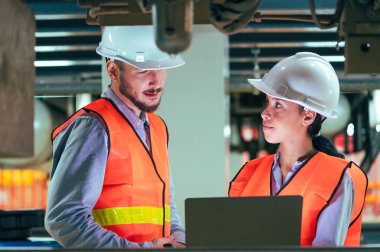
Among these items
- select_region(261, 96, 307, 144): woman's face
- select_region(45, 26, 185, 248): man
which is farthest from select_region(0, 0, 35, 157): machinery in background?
select_region(261, 96, 307, 144): woman's face

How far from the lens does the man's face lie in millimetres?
3275

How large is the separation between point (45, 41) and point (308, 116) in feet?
11.5

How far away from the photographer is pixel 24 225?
2.73 meters

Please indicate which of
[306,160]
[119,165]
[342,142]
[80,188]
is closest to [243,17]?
[80,188]

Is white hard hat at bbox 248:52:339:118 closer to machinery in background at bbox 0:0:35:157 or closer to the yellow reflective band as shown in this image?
the yellow reflective band

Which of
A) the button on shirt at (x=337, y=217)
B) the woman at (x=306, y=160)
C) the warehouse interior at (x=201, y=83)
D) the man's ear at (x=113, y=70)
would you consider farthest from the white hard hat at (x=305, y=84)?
the man's ear at (x=113, y=70)

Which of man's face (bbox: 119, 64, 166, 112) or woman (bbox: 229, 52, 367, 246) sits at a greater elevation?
man's face (bbox: 119, 64, 166, 112)

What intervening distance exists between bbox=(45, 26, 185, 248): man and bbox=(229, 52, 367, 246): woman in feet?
1.62

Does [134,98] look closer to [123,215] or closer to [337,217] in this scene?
[123,215]

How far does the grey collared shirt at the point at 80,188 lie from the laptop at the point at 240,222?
1.35 m

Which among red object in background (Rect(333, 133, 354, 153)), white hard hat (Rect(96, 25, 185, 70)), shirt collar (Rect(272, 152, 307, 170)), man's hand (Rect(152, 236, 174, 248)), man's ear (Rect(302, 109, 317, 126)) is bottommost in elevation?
red object in background (Rect(333, 133, 354, 153))

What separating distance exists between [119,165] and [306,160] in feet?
3.17

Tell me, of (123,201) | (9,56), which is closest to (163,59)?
(123,201)

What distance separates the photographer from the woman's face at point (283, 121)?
361 centimetres
